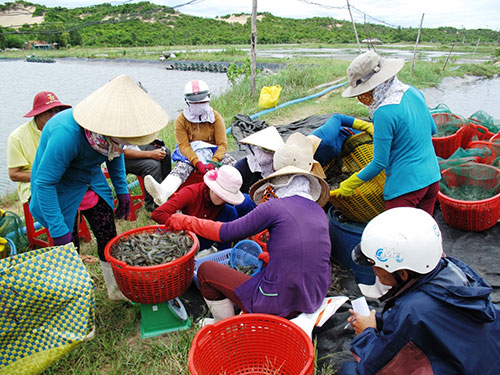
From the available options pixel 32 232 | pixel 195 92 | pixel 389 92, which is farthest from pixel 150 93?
pixel 389 92

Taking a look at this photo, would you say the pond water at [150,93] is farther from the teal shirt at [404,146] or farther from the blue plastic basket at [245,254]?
the teal shirt at [404,146]

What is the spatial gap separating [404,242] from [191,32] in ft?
177

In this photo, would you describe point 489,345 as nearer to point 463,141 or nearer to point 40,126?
point 40,126

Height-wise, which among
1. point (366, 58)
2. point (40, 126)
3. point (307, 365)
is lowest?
point (307, 365)

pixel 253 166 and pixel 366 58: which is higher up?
pixel 366 58

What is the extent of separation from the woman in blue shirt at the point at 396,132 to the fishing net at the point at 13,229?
2.92 meters

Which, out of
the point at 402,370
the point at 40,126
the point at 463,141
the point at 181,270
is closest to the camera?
the point at 402,370

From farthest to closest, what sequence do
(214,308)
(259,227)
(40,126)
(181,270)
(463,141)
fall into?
1. (463,141)
2. (40,126)
3. (214,308)
4. (181,270)
5. (259,227)

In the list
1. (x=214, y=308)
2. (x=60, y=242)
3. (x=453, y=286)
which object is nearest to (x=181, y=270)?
(x=214, y=308)

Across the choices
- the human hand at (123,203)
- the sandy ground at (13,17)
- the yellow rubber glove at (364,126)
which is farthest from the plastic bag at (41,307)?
the sandy ground at (13,17)

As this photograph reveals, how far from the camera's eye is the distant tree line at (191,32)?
37.0 meters

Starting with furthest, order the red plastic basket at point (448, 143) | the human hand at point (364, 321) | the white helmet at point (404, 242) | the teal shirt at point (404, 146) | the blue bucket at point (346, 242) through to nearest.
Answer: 1. the red plastic basket at point (448, 143)
2. the blue bucket at point (346, 242)
3. the teal shirt at point (404, 146)
4. the human hand at point (364, 321)
5. the white helmet at point (404, 242)

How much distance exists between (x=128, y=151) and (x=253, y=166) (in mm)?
1534

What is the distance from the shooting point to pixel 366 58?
2523 millimetres
